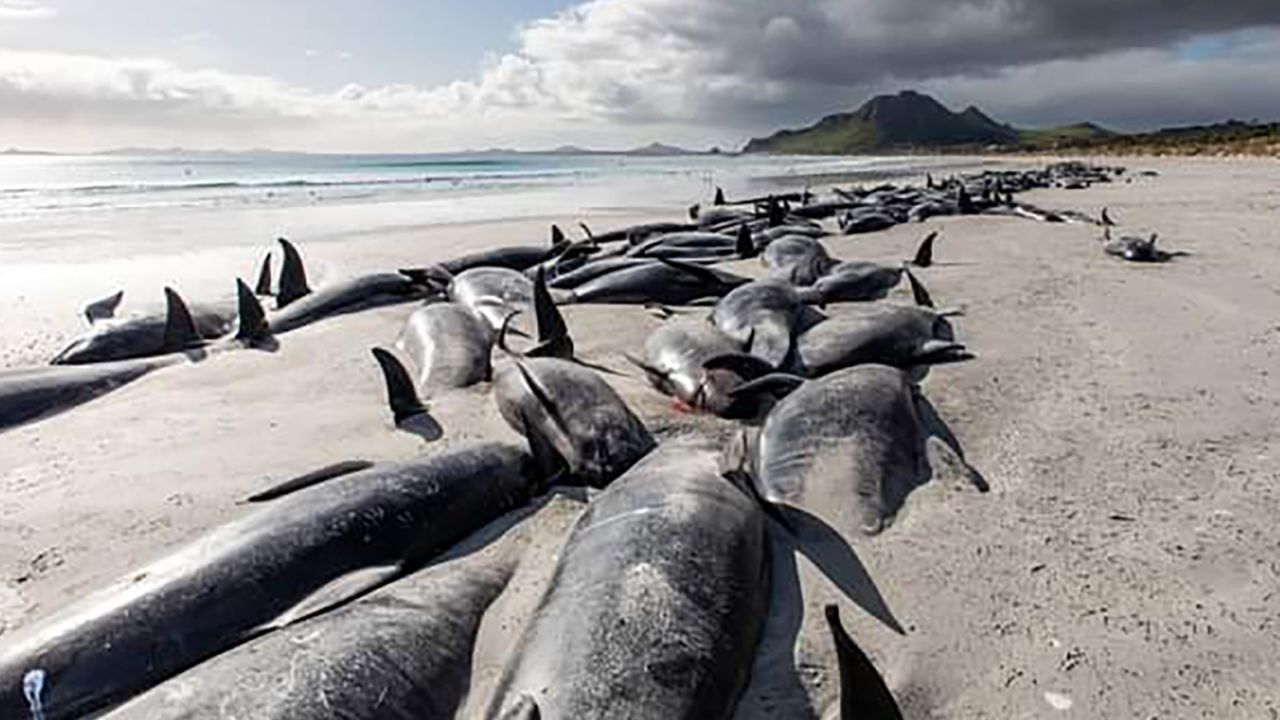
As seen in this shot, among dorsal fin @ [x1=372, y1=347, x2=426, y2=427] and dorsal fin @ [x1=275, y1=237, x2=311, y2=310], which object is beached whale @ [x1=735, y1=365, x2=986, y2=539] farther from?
dorsal fin @ [x1=275, y1=237, x2=311, y2=310]

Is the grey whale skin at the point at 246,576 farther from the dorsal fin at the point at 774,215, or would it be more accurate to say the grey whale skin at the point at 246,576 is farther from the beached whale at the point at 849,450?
the dorsal fin at the point at 774,215

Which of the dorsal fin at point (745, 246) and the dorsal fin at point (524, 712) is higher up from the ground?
the dorsal fin at point (524, 712)

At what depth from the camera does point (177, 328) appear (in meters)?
7.09

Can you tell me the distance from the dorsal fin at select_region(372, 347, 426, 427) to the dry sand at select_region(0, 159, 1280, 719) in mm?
123

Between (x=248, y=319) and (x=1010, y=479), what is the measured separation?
595cm

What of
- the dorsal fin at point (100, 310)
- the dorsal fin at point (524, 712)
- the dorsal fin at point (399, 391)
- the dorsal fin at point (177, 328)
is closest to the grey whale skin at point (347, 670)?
the dorsal fin at point (524, 712)

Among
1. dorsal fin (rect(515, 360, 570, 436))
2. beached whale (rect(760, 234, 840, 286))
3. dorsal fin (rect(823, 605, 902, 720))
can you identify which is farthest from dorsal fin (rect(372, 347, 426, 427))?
beached whale (rect(760, 234, 840, 286))

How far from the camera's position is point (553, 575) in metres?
2.90

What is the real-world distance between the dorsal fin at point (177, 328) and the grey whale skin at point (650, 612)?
17.2ft

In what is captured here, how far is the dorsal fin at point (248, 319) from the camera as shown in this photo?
7.06m

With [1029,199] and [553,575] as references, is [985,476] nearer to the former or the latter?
[553,575]

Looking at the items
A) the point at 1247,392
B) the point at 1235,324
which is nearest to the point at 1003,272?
the point at 1235,324

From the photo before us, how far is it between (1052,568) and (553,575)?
1740 millimetres

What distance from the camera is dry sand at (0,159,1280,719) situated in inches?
100
